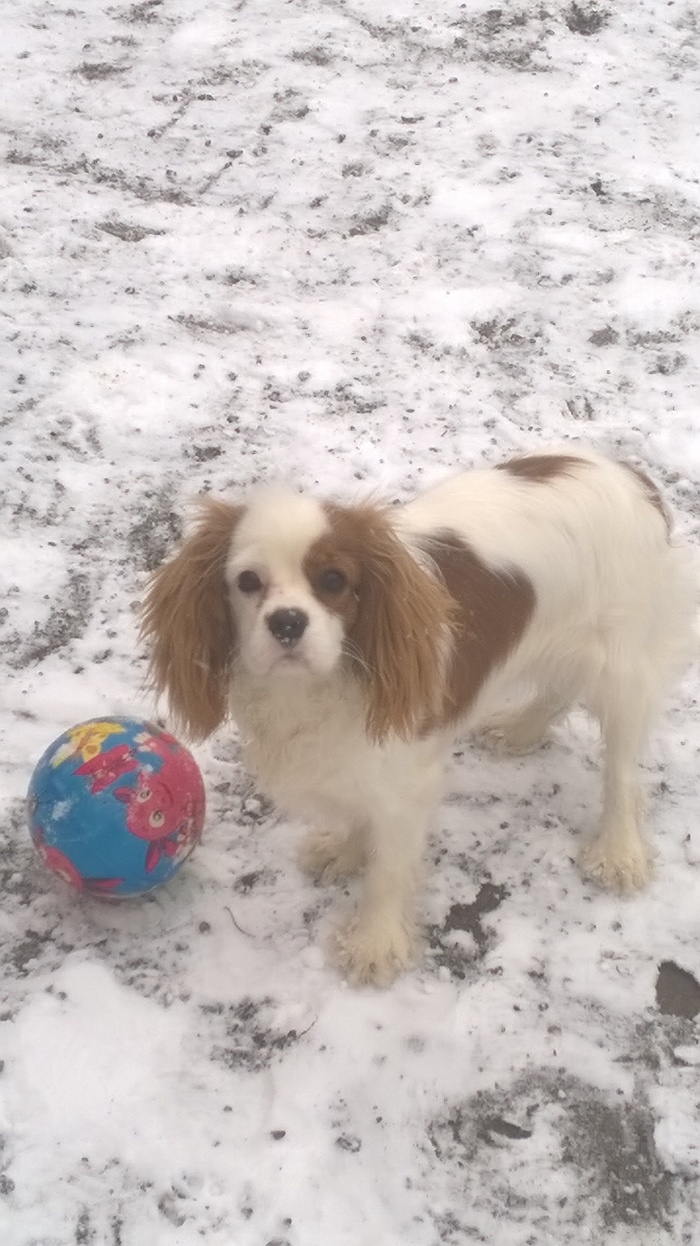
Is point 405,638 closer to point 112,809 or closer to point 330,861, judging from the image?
point 112,809

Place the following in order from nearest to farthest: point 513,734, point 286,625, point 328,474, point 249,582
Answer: point 286,625, point 249,582, point 513,734, point 328,474

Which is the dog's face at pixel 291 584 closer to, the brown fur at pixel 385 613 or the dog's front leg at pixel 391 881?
the brown fur at pixel 385 613

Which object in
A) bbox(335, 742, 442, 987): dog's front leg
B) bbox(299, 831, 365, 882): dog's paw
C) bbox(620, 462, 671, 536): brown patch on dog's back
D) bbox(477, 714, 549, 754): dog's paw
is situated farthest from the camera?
bbox(477, 714, 549, 754): dog's paw

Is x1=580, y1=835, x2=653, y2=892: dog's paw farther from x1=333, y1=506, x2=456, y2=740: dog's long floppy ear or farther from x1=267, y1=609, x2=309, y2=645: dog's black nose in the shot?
x1=267, y1=609, x2=309, y2=645: dog's black nose

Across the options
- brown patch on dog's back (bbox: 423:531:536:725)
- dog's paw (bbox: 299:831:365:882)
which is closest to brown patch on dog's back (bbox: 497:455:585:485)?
brown patch on dog's back (bbox: 423:531:536:725)

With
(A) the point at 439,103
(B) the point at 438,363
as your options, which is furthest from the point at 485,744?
(A) the point at 439,103

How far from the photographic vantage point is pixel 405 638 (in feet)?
7.20

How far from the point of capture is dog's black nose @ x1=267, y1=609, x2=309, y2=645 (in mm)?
2037

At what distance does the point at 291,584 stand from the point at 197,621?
0.26 m

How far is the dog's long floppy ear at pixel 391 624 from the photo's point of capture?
2189 mm

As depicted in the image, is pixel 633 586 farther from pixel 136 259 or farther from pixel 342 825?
pixel 136 259

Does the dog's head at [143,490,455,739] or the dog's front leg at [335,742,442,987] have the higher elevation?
the dog's head at [143,490,455,739]

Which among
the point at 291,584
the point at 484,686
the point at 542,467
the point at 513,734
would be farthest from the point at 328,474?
the point at 291,584

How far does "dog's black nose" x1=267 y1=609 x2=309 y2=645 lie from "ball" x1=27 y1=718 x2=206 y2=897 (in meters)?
0.69
